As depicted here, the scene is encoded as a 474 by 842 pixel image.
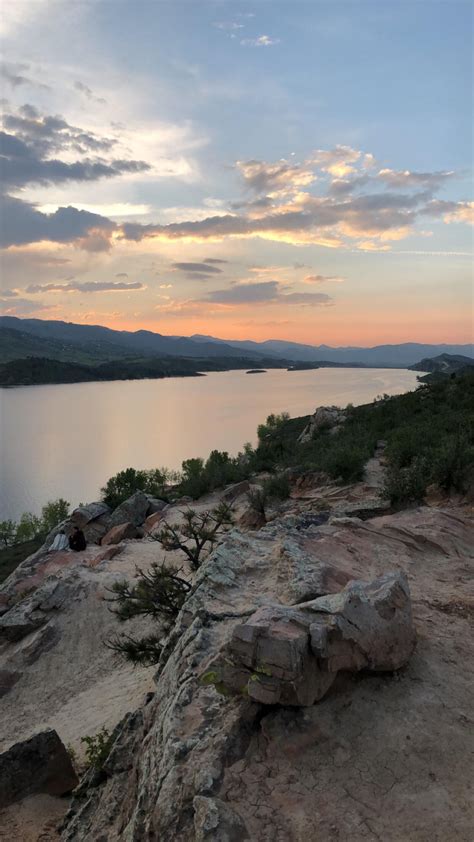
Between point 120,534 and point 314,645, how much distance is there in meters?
23.0

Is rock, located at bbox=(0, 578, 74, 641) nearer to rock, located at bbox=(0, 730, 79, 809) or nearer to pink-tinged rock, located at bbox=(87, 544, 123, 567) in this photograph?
pink-tinged rock, located at bbox=(87, 544, 123, 567)

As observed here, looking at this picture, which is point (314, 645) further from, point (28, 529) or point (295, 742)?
point (28, 529)

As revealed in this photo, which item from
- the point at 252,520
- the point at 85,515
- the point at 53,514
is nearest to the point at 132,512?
the point at 85,515

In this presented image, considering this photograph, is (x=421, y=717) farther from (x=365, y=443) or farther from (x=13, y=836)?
(x=365, y=443)

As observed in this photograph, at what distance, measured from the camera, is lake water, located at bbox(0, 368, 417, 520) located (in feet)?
208

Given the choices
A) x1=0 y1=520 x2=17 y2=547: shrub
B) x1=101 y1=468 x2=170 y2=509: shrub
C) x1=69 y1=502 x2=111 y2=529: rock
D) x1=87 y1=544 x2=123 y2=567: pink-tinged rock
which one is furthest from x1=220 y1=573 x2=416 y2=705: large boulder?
x1=0 y1=520 x2=17 y2=547: shrub

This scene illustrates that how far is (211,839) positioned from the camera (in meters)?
4.34

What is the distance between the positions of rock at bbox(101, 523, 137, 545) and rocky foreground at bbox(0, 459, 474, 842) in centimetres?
1827

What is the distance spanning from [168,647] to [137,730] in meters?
1.20

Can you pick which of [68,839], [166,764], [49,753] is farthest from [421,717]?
[49,753]

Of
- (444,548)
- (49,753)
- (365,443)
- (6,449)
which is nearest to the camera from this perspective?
(49,753)

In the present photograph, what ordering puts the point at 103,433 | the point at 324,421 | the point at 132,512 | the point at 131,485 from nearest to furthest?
the point at 132,512 → the point at 131,485 → the point at 324,421 → the point at 103,433

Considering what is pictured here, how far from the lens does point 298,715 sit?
5582mm

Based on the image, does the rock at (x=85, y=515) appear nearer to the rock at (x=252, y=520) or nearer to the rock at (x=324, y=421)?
the rock at (x=252, y=520)
